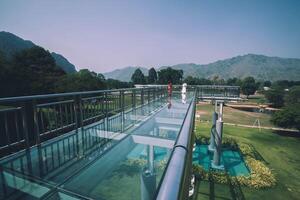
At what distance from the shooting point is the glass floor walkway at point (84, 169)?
91.0 inches

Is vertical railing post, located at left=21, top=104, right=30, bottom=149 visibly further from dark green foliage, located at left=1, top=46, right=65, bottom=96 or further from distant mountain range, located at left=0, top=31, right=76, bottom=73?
distant mountain range, located at left=0, top=31, right=76, bottom=73

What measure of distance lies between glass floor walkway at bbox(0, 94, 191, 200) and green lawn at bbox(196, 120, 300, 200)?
771cm

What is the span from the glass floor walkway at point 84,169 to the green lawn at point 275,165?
7.71 m

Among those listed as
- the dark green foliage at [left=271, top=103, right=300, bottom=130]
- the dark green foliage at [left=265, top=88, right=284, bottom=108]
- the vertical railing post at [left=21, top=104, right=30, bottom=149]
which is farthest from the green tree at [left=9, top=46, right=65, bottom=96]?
the dark green foliage at [left=265, top=88, right=284, bottom=108]

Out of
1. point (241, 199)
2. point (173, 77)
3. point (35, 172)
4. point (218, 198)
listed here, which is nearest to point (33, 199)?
point (35, 172)

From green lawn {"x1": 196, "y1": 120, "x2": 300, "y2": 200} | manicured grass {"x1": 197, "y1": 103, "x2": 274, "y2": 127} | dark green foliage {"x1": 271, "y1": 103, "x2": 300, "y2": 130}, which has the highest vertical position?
dark green foliage {"x1": 271, "y1": 103, "x2": 300, "y2": 130}

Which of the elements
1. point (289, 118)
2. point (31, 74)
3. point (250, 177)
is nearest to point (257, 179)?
point (250, 177)

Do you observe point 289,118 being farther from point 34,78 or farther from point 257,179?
point 34,78

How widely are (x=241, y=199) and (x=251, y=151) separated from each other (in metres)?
6.58

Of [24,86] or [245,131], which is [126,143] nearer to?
[24,86]

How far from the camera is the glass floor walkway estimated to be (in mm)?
2312

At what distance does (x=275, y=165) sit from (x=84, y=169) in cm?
1515

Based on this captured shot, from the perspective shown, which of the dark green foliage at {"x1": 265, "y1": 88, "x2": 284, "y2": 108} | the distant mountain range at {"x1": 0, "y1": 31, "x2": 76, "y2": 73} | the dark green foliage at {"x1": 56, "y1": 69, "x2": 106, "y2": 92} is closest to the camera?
the dark green foliage at {"x1": 56, "y1": 69, "x2": 106, "y2": 92}

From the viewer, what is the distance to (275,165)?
539 inches
